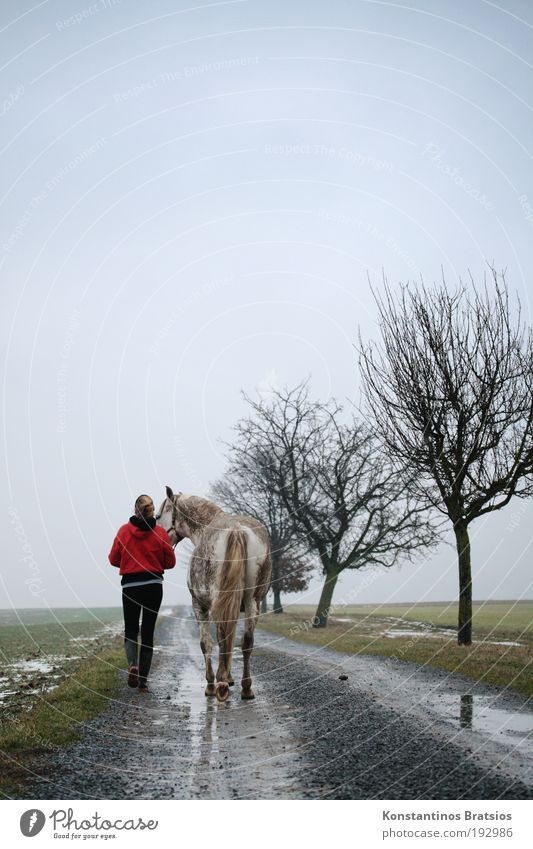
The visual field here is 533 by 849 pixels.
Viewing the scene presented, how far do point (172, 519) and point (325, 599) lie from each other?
2243 cm

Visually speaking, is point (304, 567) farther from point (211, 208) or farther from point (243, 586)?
point (243, 586)

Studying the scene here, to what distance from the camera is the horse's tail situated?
8805mm

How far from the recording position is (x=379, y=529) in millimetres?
31766

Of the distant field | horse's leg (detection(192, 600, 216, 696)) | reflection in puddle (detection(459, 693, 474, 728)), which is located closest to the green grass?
horse's leg (detection(192, 600, 216, 696))

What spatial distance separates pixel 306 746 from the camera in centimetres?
662

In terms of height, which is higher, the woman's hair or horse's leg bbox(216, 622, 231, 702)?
the woman's hair

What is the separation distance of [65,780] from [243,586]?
3.96 meters

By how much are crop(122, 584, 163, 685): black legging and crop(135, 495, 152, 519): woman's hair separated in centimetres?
95

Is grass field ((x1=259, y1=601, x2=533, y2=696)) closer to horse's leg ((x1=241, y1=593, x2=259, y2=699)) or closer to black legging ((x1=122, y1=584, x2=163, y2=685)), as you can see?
horse's leg ((x1=241, y1=593, x2=259, y2=699))

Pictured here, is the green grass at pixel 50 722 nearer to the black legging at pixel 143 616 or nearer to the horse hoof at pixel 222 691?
the black legging at pixel 143 616

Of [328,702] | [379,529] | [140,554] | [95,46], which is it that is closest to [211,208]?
[95,46]

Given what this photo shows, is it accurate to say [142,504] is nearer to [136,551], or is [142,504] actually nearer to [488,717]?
[136,551]
